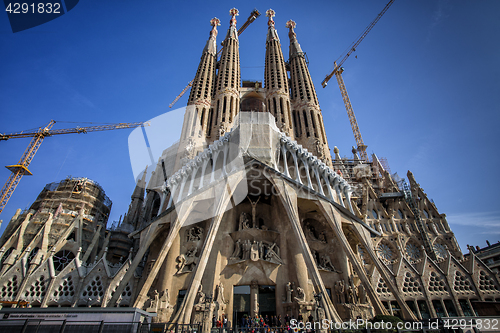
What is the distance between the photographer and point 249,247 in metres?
19.6

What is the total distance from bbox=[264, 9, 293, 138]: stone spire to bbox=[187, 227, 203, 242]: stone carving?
1565 cm

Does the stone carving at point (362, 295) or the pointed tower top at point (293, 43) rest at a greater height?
the pointed tower top at point (293, 43)

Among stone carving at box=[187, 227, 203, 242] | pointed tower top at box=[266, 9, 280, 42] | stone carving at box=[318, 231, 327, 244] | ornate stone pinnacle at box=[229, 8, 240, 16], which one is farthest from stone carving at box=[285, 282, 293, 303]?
ornate stone pinnacle at box=[229, 8, 240, 16]

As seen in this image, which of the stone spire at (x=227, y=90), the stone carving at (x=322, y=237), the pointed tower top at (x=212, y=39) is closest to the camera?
the stone carving at (x=322, y=237)

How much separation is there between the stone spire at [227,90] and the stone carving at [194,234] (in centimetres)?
1252

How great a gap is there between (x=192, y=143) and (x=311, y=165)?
46.1 ft

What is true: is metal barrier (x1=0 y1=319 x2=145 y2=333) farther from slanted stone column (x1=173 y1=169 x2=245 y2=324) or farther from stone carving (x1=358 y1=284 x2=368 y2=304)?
stone carving (x1=358 y1=284 x2=368 y2=304)

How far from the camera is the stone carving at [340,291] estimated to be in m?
17.8

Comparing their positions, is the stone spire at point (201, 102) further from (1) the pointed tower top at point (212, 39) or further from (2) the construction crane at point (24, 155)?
(2) the construction crane at point (24, 155)

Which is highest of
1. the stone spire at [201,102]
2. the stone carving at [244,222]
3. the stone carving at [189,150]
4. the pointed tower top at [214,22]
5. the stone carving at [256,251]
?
the pointed tower top at [214,22]

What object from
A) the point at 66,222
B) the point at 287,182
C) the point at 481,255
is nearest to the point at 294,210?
the point at 287,182

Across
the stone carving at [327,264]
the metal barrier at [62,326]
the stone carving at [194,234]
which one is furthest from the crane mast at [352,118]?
the metal barrier at [62,326]

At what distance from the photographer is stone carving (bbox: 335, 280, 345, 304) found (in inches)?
703

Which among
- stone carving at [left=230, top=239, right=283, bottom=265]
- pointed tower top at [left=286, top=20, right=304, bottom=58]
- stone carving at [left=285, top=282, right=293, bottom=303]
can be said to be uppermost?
pointed tower top at [left=286, top=20, right=304, bottom=58]
